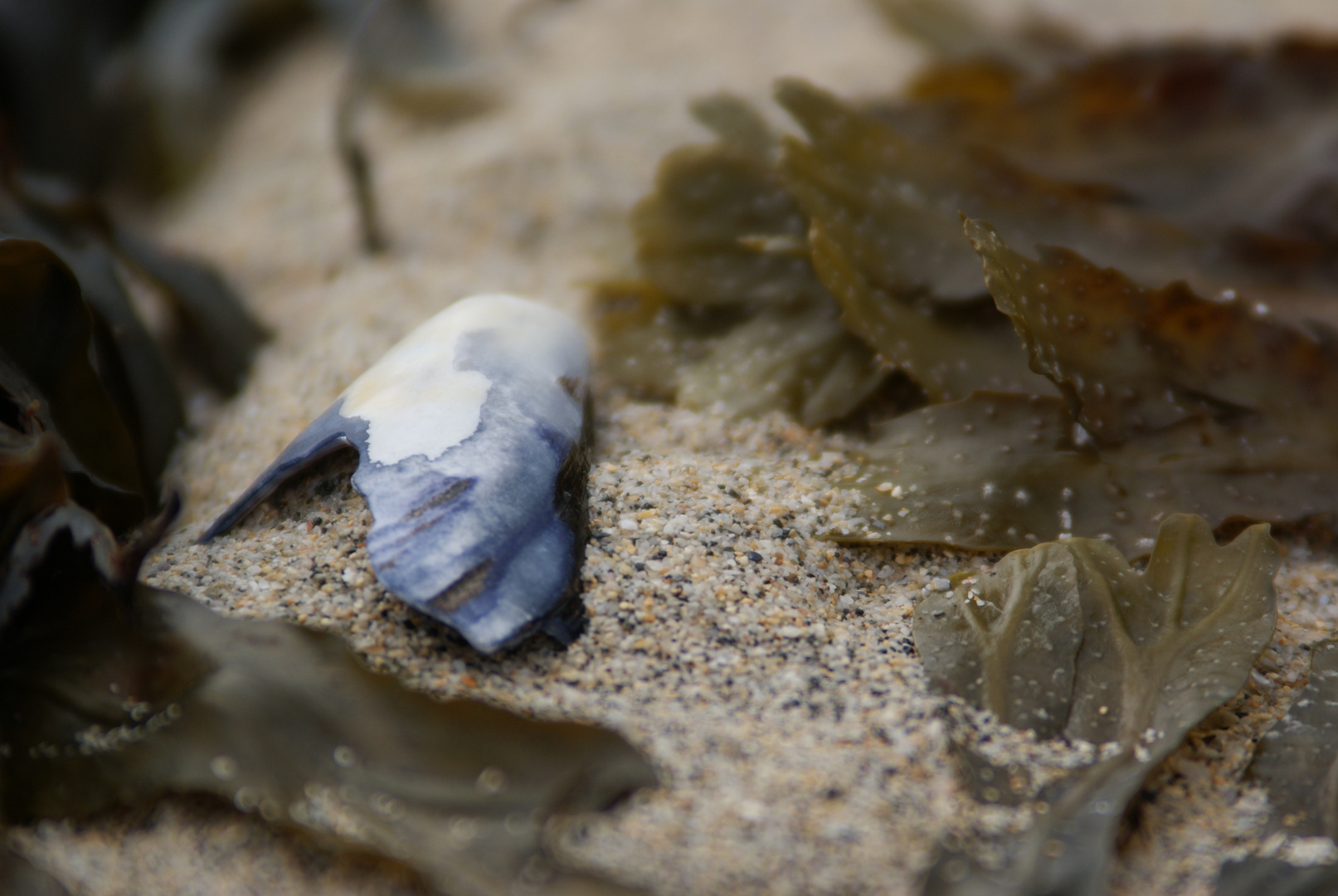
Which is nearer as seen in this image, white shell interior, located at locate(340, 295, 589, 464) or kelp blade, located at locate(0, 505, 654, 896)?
→ kelp blade, located at locate(0, 505, 654, 896)

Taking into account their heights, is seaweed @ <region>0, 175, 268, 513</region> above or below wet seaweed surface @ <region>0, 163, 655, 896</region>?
above

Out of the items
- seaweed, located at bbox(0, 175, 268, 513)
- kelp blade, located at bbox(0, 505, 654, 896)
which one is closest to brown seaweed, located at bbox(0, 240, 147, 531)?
seaweed, located at bbox(0, 175, 268, 513)

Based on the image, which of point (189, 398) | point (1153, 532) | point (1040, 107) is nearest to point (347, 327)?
point (189, 398)

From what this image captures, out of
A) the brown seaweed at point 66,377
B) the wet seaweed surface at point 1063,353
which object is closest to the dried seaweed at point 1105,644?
the wet seaweed surface at point 1063,353

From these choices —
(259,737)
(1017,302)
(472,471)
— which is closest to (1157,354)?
(1017,302)

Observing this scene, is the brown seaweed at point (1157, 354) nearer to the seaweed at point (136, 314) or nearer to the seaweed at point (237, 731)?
the seaweed at point (237, 731)

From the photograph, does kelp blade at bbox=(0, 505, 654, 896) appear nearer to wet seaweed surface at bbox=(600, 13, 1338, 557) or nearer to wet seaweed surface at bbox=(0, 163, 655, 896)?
wet seaweed surface at bbox=(0, 163, 655, 896)

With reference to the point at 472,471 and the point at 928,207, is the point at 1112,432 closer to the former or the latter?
the point at 928,207
